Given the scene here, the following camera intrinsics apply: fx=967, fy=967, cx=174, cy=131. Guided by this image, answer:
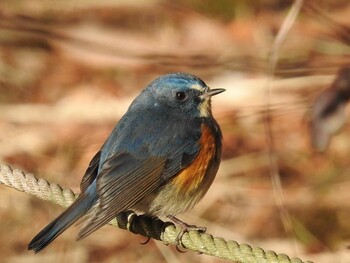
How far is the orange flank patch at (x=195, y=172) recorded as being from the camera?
5121mm

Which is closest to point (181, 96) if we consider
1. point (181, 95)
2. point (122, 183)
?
point (181, 95)

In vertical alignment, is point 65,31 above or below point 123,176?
below

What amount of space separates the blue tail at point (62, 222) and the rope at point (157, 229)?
53mm

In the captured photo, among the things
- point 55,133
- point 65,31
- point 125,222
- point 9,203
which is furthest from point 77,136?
point 125,222

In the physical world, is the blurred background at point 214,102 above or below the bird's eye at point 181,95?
below

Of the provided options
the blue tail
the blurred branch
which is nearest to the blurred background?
the blurred branch

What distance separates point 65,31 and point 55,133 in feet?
4.99

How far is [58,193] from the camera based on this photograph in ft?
15.0

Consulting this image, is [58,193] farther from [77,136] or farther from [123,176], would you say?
[77,136]

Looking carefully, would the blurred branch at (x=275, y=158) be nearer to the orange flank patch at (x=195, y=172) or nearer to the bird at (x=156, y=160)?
the bird at (x=156, y=160)

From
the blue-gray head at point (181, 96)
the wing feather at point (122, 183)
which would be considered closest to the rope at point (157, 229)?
the wing feather at point (122, 183)

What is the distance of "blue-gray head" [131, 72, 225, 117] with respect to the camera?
5.52m

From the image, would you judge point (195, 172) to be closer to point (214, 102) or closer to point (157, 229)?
point (157, 229)

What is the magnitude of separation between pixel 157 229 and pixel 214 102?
3380 mm
